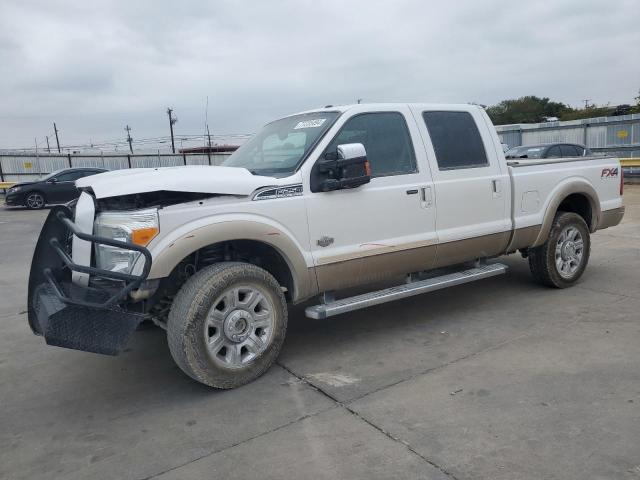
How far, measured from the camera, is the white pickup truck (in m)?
3.53

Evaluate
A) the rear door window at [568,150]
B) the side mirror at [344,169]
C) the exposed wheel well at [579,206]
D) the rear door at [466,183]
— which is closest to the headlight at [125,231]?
the side mirror at [344,169]

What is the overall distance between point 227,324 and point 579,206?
4654mm

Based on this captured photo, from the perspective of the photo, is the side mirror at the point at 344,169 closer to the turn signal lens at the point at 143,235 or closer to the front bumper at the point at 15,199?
the turn signal lens at the point at 143,235

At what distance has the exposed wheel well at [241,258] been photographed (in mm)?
3937

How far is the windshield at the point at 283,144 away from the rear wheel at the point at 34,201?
16117mm

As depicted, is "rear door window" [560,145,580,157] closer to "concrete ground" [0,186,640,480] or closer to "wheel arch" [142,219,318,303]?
"concrete ground" [0,186,640,480]

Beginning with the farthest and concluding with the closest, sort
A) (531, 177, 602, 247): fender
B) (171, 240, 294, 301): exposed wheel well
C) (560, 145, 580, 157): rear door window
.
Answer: (560, 145, 580, 157): rear door window
(531, 177, 602, 247): fender
(171, 240, 294, 301): exposed wheel well

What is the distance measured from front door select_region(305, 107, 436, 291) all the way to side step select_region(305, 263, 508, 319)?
0.44 ft

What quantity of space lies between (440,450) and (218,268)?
1847 mm

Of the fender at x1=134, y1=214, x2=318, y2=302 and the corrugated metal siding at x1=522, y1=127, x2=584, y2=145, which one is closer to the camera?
the fender at x1=134, y1=214, x2=318, y2=302

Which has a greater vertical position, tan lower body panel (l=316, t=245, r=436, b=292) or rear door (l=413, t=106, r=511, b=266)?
rear door (l=413, t=106, r=511, b=266)

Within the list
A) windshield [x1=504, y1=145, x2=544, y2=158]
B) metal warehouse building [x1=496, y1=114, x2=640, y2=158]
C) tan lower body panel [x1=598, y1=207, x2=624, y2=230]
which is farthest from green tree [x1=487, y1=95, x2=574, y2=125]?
tan lower body panel [x1=598, y1=207, x2=624, y2=230]

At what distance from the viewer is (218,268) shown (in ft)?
12.3

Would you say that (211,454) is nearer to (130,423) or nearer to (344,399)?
(130,423)
